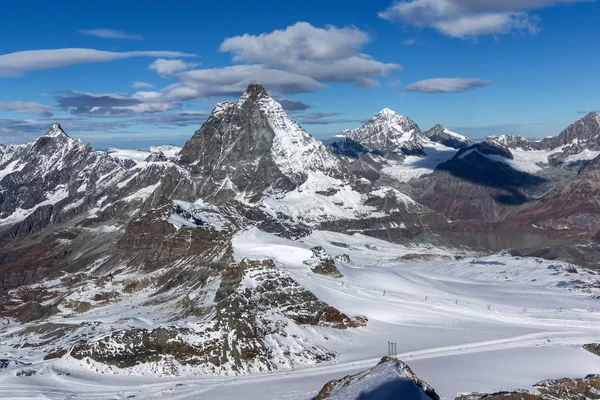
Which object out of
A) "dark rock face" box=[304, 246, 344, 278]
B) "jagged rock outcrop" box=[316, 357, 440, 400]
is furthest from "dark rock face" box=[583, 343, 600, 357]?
"dark rock face" box=[304, 246, 344, 278]

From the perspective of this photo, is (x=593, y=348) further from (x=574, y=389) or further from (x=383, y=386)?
(x=383, y=386)

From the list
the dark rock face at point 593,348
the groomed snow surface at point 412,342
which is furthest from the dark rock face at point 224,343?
the dark rock face at point 593,348

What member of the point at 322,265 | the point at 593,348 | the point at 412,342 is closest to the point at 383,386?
the point at 593,348

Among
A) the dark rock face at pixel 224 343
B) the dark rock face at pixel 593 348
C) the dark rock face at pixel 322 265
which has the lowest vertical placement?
the dark rock face at pixel 593 348

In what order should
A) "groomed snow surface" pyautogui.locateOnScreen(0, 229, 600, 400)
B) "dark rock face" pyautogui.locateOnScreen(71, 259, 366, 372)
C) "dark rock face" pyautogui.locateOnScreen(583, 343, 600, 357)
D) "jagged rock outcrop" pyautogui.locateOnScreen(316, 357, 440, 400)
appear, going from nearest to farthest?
"jagged rock outcrop" pyautogui.locateOnScreen(316, 357, 440, 400) < "groomed snow surface" pyautogui.locateOnScreen(0, 229, 600, 400) < "dark rock face" pyautogui.locateOnScreen(583, 343, 600, 357) < "dark rock face" pyautogui.locateOnScreen(71, 259, 366, 372)

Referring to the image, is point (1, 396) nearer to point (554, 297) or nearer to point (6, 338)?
point (6, 338)

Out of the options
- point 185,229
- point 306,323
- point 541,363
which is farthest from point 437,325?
point 185,229

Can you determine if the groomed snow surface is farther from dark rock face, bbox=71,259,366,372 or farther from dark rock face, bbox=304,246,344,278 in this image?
dark rock face, bbox=71,259,366,372

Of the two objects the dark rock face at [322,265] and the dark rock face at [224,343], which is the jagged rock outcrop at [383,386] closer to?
the dark rock face at [224,343]
